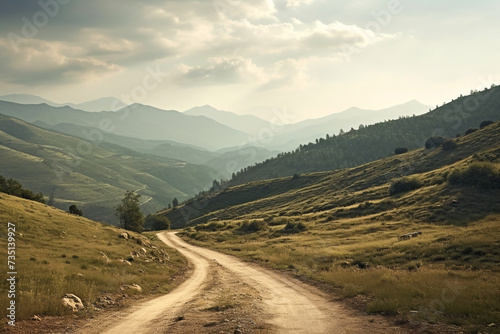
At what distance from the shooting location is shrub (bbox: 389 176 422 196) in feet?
266

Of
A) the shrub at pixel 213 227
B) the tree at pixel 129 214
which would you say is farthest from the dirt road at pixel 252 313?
the shrub at pixel 213 227

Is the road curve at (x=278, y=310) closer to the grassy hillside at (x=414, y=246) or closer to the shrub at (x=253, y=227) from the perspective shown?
the grassy hillside at (x=414, y=246)

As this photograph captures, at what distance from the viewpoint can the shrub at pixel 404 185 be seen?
81.1m

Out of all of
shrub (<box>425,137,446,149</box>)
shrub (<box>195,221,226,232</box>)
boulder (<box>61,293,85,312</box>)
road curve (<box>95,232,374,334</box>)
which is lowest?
shrub (<box>195,221,226,232</box>)

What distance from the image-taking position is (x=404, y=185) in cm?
8188

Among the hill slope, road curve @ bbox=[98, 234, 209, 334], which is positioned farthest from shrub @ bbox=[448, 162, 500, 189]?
road curve @ bbox=[98, 234, 209, 334]

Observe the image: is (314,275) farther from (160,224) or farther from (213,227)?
(160,224)

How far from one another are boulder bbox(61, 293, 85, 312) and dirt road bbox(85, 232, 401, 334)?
2.61 metres

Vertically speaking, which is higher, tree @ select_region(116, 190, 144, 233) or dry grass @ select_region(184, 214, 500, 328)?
tree @ select_region(116, 190, 144, 233)

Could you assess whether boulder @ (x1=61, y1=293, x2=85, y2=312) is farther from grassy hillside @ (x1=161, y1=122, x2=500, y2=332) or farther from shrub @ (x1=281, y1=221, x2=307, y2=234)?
shrub @ (x1=281, y1=221, x2=307, y2=234)

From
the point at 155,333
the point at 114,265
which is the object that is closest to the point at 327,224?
the point at 114,265

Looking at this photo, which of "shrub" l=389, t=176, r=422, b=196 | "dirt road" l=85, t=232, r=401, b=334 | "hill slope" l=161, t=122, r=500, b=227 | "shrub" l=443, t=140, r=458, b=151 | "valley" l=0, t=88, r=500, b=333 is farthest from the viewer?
"shrub" l=443, t=140, r=458, b=151

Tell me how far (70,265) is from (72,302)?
8.85 m

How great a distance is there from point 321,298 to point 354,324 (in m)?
6.88
